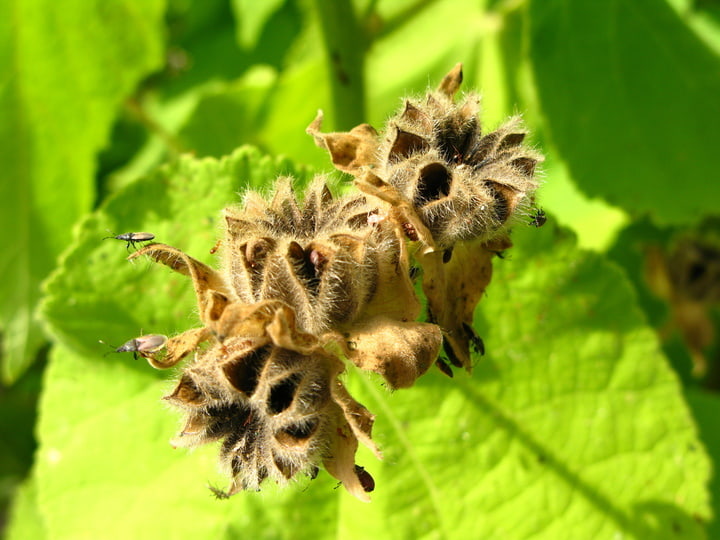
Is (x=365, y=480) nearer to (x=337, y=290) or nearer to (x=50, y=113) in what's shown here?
(x=337, y=290)

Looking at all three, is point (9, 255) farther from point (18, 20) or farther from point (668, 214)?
point (668, 214)

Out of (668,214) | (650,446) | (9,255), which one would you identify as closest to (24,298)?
(9,255)

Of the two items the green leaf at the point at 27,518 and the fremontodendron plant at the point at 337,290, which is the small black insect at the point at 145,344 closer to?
the fremontodendron plant at the point at 337,290

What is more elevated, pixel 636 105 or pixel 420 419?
pixel 636 105

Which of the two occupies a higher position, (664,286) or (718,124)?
(718,124)

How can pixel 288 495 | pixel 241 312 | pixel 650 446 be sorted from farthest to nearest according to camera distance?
pixel 650 446 → pixel 288 495 → pixel 241 312

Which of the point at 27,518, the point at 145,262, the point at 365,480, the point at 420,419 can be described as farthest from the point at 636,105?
the point at 27,518
